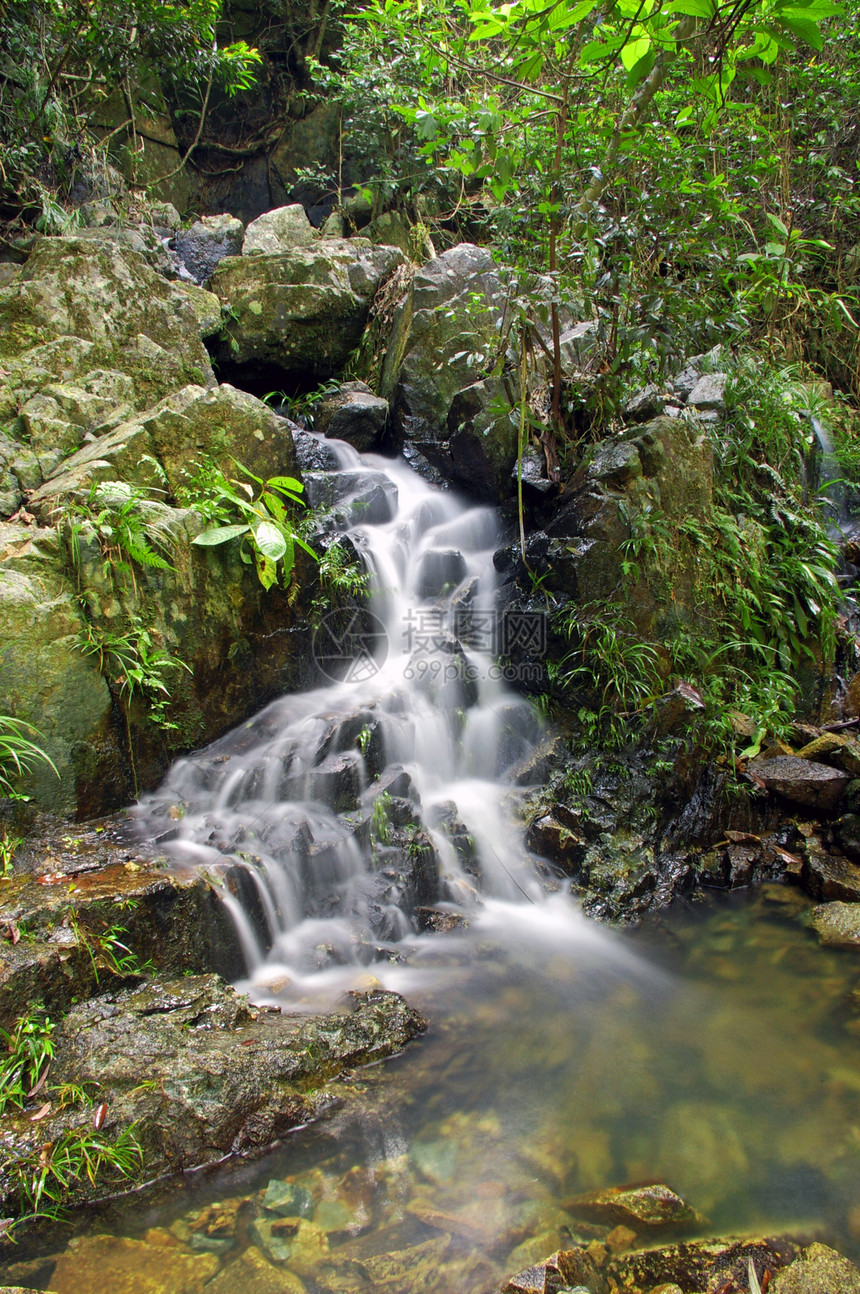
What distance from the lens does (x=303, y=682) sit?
5473 mm

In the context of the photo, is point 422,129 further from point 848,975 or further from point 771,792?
point 848,975

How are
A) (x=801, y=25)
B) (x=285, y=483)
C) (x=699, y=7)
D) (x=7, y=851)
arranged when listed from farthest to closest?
(x=285, y=483), (x=7, y=851), (x=699, y=7), (x=801, y=25)

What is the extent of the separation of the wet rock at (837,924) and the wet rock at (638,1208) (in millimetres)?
2069

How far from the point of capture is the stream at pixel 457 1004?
2320 mm

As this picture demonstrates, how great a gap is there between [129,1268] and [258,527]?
3.97 m

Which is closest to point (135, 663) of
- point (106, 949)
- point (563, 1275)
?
point (106, 949)

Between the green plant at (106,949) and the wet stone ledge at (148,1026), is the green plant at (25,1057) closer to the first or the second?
the wet stone ledge at (148,1026)

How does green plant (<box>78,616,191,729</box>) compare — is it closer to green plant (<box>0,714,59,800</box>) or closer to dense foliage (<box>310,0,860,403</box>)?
green plant (<box>0,714,59,800</box>)

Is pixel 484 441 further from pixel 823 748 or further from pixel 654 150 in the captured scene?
pixel 823 748

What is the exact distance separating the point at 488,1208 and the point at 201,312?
8.16m

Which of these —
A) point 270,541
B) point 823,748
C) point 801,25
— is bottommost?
point 823,748

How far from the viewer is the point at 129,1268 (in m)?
2.15

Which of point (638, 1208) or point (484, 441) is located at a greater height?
point (484, 441)

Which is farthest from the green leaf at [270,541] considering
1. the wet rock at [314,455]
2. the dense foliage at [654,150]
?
the dense foliage at [654,150]
